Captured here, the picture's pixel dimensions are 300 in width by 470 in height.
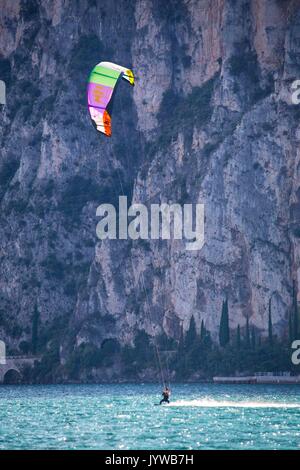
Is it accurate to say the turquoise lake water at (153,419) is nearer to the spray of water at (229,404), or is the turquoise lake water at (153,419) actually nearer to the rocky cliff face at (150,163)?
the spray of water at (229,404)

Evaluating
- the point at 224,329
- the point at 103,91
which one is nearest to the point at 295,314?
the point at 224,329

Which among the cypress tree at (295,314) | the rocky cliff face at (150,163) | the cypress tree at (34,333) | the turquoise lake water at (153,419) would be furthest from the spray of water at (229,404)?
the cypress tree at (34,333)

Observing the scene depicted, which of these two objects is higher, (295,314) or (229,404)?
(295,314)

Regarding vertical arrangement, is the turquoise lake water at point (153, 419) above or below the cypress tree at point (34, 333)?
below

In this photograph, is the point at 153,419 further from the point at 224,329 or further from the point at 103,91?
the point at 224,329

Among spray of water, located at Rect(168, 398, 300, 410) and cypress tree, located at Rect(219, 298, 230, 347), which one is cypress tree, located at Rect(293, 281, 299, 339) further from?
spray of water, located at Rect(168, 398, 300, 410)

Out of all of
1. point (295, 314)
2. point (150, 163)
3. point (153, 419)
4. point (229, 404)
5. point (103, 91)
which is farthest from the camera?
point (150, 163)

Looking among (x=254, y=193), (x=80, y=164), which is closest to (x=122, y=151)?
(x=80, y=164)
